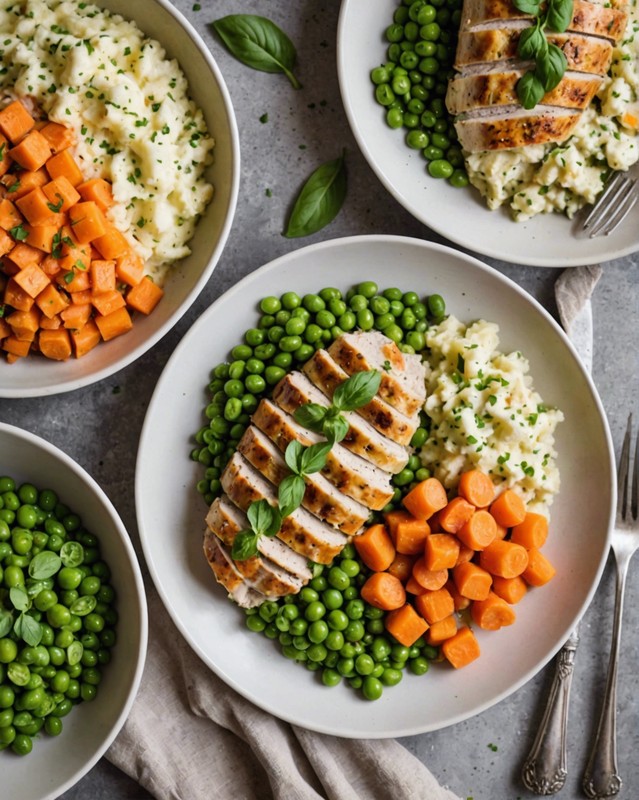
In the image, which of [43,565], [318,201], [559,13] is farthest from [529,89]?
[43,565]

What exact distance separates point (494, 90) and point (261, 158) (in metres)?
1.48

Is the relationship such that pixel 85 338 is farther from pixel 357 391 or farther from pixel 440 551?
pixel 440 551

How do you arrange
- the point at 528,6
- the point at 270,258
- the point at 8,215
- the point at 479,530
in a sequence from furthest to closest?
the point at 270,258 → the point at 479,530 → the point at 8,215 → the point at 528,6

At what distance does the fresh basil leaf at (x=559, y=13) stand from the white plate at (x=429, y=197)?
1030 millimetres

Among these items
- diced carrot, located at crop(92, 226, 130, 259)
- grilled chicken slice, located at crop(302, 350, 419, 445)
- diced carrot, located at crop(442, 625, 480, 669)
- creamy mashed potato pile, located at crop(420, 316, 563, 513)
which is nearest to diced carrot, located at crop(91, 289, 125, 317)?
diced carrot, located at crop(92, 226, 130, 259)

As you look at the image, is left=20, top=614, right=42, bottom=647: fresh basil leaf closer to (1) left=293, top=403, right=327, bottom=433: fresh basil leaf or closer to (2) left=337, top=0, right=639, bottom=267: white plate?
(1) left=293, top=403, right=327, bottom=433: fresh basil leaf

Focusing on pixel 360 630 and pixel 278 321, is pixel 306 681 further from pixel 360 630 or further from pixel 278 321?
pixel 278 321

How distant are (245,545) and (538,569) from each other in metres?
1.79

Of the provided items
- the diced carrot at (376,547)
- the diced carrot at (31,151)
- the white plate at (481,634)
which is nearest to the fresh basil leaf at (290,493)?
the diced carrot at (376,547)

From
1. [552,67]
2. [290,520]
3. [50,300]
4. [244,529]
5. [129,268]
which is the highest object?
[552,67]

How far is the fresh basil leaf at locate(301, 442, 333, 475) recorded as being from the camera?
4.10 m

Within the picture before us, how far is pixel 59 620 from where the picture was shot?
427cm

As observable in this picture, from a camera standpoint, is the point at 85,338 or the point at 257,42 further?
the point at 257,42

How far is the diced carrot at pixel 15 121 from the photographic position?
4.11m
